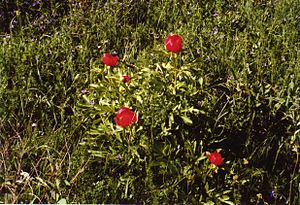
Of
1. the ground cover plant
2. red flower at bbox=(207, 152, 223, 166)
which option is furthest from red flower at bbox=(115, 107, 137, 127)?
red flower at bbox=(207, 152, 223, 166)

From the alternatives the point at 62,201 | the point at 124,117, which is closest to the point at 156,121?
the point at 124,117

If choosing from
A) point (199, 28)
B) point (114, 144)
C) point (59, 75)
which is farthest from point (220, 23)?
point (114, 144)

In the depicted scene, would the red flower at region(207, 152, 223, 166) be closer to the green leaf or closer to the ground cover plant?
the ground cover plant

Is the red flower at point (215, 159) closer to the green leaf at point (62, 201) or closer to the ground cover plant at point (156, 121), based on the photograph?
the ground cover plant at point (156, 121)

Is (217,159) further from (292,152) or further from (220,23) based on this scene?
(220,23)

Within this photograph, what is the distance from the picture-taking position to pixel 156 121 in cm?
293

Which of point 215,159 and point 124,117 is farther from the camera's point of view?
point 215,159

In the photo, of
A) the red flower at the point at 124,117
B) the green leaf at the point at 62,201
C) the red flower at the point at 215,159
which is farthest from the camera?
the green leaf at the point at 62,201

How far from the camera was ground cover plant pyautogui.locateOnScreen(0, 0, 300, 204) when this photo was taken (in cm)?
293

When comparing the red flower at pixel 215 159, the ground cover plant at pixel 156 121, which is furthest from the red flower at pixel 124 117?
the red flower at pixel 215 159

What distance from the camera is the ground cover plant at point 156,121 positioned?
9.62 feet

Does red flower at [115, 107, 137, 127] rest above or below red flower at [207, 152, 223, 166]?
above

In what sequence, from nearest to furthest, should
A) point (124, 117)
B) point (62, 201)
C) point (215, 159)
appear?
point (124, 117), point (215, 159), point (62, 201)

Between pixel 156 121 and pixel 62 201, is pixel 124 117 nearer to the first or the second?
pixel 156 121
